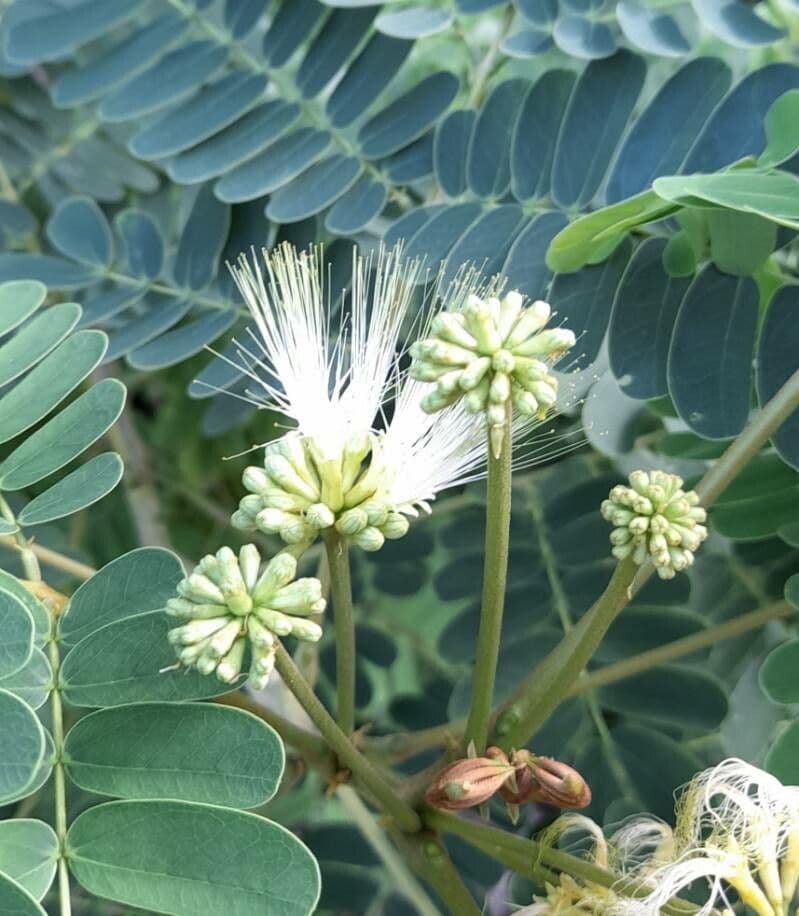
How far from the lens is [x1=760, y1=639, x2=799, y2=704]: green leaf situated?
833 millimetres

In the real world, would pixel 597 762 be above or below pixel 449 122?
below

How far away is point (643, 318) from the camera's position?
3.05ft

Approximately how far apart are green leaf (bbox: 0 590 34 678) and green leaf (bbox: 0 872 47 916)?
122mm

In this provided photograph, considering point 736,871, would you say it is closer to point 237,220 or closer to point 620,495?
point 620,495

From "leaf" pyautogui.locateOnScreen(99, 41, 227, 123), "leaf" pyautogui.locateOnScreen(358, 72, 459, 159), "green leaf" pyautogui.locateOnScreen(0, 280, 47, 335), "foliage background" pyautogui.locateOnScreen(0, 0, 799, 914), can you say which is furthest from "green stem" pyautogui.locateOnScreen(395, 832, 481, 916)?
"leaf" pyautogui.locateOnScreen(99, 41, 227, 123)

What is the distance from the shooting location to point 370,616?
145 cm

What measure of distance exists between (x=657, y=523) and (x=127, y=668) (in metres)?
0.35

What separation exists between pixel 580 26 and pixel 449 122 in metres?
0.16

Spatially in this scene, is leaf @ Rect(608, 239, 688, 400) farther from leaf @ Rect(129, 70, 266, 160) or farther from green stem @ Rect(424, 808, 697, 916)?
leaf @ Rect(129, 70, 266, 160)

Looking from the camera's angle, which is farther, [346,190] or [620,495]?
[346,190]

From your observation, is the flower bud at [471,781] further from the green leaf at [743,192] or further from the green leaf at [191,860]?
the green leaf at [743,192]

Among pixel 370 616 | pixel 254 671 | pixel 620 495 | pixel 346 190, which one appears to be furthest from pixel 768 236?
pixel 370 616

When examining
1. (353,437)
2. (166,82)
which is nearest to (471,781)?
(353,437)

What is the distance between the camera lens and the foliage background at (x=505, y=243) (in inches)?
36.4
